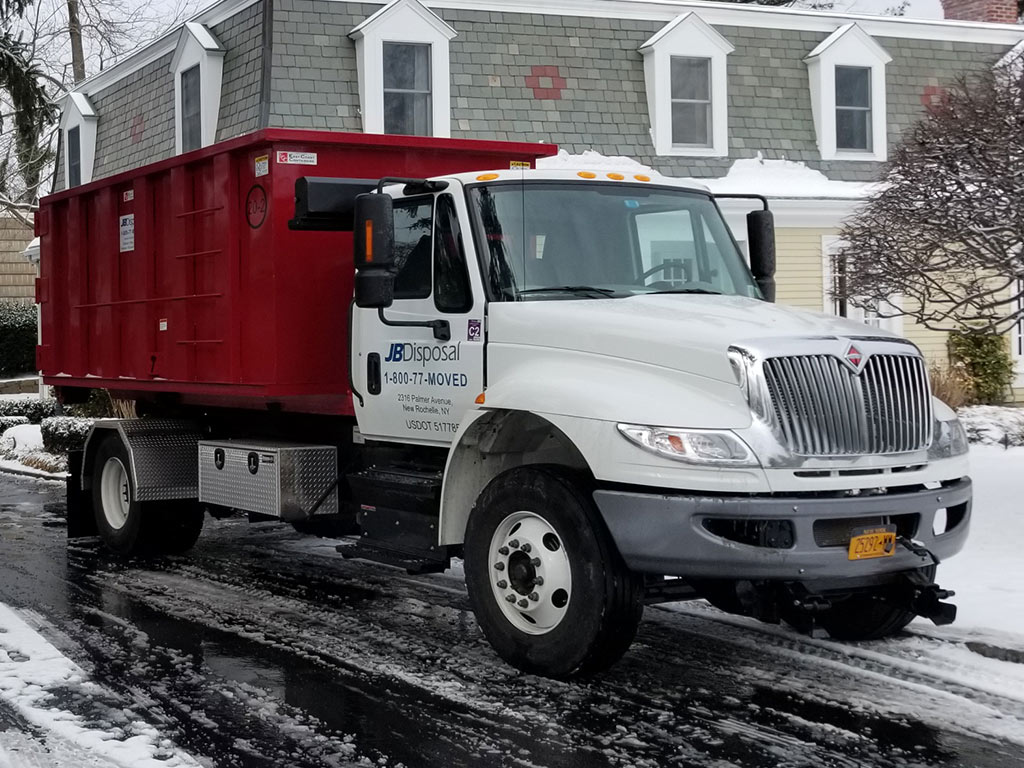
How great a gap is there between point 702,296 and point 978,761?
2.92m

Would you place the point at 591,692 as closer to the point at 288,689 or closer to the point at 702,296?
the point at 288,689

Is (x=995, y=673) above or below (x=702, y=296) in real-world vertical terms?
below

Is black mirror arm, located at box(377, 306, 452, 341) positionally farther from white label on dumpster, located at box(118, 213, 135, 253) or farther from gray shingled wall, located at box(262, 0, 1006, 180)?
gray shingled wall, located at box(262, 0, 1006, 180)

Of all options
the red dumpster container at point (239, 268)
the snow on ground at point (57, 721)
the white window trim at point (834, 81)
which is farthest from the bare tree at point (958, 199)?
the white window trim at point (834, 81)

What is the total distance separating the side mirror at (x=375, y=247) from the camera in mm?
7375

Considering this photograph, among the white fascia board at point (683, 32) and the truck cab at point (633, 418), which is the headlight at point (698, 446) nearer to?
the truck cab at point (633, 418)

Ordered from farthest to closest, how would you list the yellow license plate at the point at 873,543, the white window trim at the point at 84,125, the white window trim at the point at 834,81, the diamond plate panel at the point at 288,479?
the white window trim at the point at 84,125
the white window trim at the point at 834,81
the diamond plate panel at the point at 288,479
the yellow license plate at the point at 873,543

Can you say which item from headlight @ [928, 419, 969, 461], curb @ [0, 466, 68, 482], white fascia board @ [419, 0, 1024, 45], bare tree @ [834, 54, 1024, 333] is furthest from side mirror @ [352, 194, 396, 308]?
white fascia board @ [419, 0, 1024, 45]

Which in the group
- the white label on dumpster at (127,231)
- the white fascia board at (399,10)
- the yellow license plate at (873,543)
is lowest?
the yellow license plate at (873,543)

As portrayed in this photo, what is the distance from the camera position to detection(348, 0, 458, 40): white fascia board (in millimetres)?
19703

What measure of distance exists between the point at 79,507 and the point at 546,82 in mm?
11696

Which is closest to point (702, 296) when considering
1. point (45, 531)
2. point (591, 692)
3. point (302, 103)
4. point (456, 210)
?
point (456, 210)

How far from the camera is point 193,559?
10820 mm

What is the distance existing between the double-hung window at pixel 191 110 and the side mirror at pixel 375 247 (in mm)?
14674
